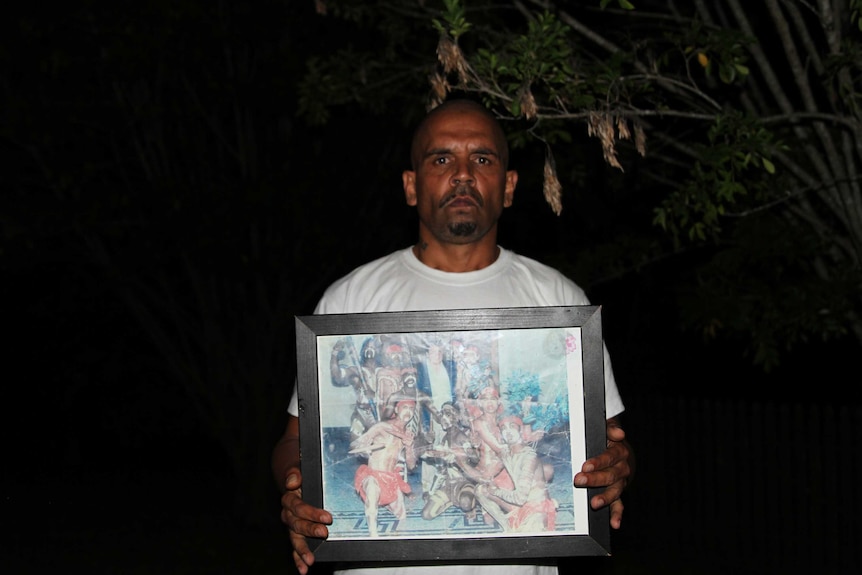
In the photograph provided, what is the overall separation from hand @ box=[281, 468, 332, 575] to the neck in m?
0.75

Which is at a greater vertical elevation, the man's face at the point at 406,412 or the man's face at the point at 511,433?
the man's face at the point at 406,412

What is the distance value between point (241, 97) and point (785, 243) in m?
6.77

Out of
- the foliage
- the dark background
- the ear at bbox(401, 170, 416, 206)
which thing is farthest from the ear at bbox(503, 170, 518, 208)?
the dark background

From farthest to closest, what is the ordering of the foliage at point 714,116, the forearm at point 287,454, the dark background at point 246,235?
1. the dark background at point 246,235
2. the foliage at point 714,116
3. the forearm at point 287,454

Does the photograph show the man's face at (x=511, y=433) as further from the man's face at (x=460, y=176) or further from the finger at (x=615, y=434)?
the man's face at (x=460, y=176)

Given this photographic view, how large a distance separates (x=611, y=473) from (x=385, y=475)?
573 millimetres

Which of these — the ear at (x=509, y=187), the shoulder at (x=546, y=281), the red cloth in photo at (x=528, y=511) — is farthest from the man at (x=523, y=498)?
the ear at (x=509, y=187)

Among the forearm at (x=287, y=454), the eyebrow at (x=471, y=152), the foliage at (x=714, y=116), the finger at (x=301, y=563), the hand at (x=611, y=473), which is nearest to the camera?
the hand at (x=611, y=473)

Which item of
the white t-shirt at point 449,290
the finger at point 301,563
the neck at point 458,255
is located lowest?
the finger at point 301,563

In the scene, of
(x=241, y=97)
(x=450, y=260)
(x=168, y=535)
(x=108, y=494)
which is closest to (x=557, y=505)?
(x=450, y=260)

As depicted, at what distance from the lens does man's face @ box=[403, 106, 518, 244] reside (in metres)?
3.43

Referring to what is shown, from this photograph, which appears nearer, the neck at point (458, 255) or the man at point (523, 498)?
the man at point (523, 498)

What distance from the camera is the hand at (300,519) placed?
304 cm

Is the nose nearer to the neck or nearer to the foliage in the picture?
the neck
